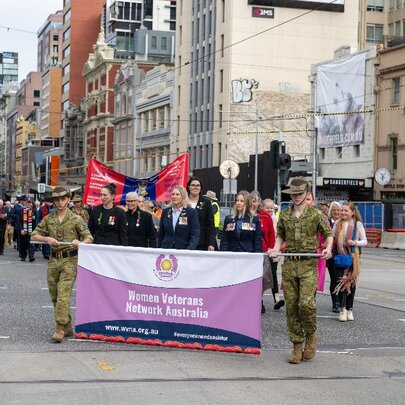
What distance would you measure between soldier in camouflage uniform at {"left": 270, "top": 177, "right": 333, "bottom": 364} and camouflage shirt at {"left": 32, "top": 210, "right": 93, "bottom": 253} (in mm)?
2371

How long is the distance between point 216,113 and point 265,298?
50843mm

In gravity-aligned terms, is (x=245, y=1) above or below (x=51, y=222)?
above

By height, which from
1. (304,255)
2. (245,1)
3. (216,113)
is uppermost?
(245,1)

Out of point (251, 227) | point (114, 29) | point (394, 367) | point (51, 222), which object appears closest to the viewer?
point (394, 367)

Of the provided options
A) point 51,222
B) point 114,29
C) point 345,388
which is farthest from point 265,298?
point 114,29

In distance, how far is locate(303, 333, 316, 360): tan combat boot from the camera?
9719mm

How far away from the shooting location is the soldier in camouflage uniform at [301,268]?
9.67m

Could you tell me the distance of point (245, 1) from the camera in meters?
65.7

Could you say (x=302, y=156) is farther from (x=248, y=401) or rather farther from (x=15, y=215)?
(x=248, y=401)

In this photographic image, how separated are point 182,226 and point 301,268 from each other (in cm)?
254

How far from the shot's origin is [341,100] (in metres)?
54.1

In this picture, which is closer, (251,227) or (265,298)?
(251,227)

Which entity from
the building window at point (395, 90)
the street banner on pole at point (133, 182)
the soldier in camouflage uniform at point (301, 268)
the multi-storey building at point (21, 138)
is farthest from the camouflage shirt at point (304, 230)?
the multi-storey building at point (21, 138)

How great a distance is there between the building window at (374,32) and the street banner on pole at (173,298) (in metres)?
68.7
